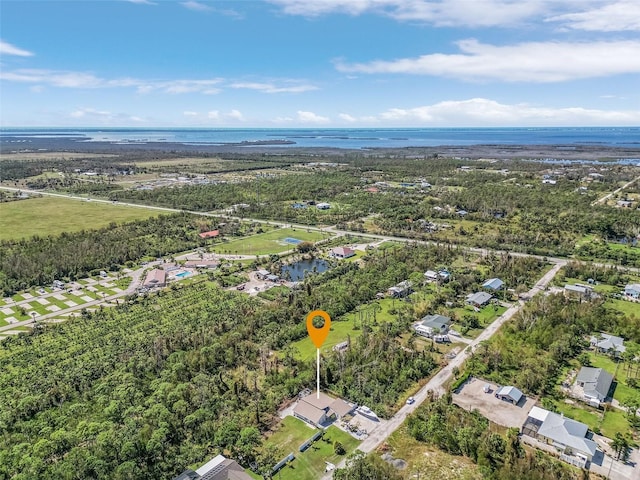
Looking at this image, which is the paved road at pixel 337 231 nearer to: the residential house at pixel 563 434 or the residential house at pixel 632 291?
the residential house at pixel 632 291

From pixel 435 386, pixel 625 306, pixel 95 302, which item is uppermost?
pixel 625 306

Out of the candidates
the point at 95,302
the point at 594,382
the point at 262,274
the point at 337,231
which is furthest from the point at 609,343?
the point at 95,302

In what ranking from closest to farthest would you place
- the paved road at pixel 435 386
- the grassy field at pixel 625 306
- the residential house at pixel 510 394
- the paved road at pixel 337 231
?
the paved road at pixel 435 386 → the residential house at pixel 510 394 → the grassy field at pixel 625 306 → the paved road at pixel 337 231

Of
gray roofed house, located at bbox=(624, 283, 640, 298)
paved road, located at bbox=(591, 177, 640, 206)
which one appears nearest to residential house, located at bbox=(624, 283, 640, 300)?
gray roofed house, located at bbox=(624, 283, 640, 298)

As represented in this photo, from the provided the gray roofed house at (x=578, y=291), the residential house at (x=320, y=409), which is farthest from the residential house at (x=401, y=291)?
the residential house at (x=320, y=409)

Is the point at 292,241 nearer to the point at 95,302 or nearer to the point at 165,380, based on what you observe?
the point at 95,302

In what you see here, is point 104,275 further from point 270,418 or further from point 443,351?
point 443,351
